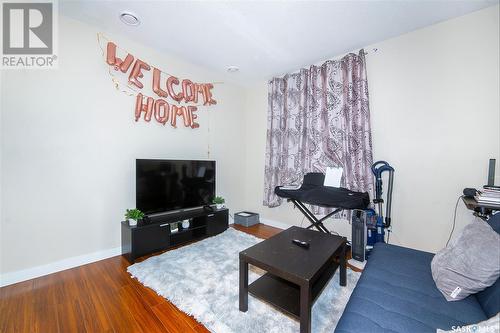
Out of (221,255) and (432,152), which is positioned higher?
(432,152)

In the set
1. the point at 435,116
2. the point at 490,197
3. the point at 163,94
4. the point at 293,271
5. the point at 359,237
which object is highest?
the point at 163,94

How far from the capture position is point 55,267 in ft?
6.76

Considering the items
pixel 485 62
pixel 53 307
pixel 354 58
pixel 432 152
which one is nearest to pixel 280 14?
pixel 354 58

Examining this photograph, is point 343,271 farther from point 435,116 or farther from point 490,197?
point 435,116

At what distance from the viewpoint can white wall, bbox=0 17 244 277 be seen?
1865 mm

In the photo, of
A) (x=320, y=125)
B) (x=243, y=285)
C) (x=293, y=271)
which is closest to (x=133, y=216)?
(x=243, y=285)

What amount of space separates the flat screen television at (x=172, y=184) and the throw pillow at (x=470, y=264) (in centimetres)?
250

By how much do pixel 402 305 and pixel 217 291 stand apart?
49.8 inches

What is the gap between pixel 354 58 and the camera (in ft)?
8.67

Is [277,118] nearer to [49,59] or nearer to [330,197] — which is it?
[330,197]

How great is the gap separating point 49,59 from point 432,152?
3924 millimetres

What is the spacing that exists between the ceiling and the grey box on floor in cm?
240

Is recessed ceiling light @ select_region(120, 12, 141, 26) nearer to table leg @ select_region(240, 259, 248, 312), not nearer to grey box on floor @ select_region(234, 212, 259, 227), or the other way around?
table leg @ select_region(240, 259, 248, 312)

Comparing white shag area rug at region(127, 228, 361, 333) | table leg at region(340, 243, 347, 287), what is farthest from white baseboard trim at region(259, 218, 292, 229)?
table leg at region(340, 243, 347, 287)
